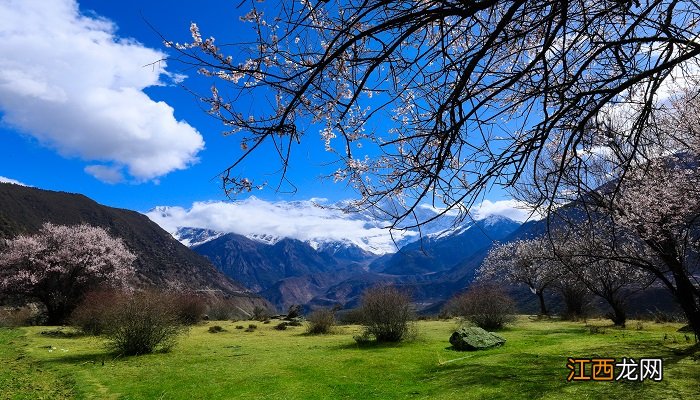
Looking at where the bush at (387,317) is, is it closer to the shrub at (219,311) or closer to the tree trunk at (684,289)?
the tree trunk at (684,289)

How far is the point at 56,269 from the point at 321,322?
62.6 ft

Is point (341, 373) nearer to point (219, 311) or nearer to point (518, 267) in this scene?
point (219, 311)

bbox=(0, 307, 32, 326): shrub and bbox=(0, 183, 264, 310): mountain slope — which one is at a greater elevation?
bbox=(0, 183, 264, 310): mountain slope

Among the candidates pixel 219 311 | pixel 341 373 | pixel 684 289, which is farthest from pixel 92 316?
pixel 684 289

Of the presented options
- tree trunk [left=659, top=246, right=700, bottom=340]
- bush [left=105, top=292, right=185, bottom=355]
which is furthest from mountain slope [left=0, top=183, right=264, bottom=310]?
tree trunk [left=659, top=246, right=700, bottom=340]

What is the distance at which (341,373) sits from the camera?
10477 mm

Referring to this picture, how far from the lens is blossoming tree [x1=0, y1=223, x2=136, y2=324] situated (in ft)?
94.9

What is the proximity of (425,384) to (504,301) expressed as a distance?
15039 mm

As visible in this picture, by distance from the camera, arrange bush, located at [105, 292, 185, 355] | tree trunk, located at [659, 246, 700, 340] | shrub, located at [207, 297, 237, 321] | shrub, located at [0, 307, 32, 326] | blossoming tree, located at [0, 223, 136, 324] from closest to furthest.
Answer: tree trunk, located at [659, 246, 700, 340]
bush, located at [105, 292, 185, 355]
blossoming tree, located at [0, 223, 136, 324]
shrub, located at [0, 307, 32, 326]
shrub, located at [207, 297, 237, 321]

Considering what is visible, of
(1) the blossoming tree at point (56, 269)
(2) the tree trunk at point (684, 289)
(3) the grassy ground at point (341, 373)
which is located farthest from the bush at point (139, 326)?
(1) the blossoming tree at point (56, 269)

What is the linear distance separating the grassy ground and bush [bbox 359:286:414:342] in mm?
1418

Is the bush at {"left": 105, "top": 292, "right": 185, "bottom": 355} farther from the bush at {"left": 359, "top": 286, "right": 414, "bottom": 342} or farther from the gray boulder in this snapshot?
the gray boulder

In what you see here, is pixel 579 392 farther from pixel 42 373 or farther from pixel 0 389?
pixel 42 373

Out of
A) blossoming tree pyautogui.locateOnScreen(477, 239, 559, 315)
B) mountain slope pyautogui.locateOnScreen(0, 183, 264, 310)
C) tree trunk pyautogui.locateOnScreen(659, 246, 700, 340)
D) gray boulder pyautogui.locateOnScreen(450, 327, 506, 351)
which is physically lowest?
gray boulder pyautogui.locateOnScreen(450, 327, 506, 351)
